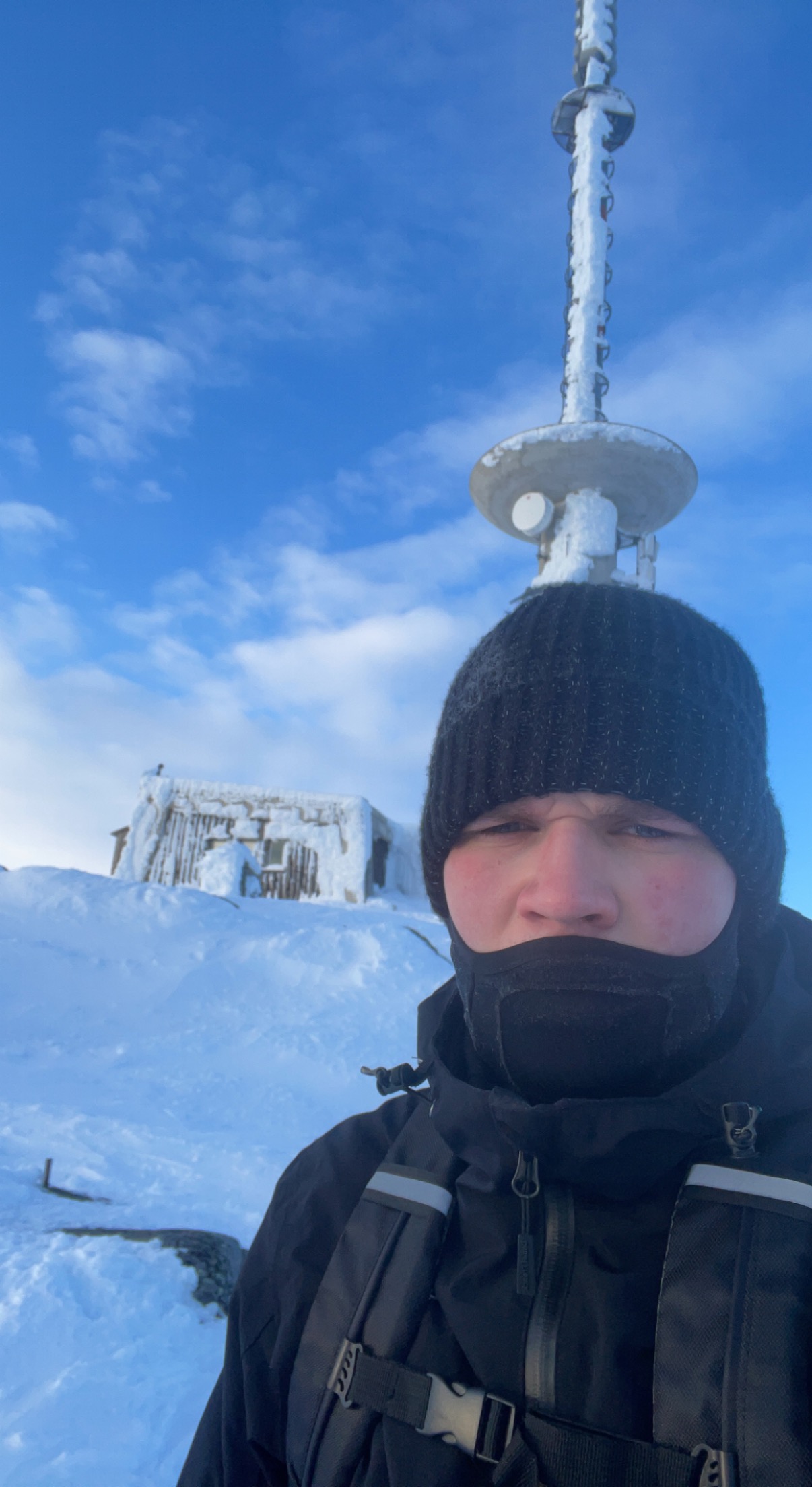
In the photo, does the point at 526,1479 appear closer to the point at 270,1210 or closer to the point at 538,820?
the point at 270,1210

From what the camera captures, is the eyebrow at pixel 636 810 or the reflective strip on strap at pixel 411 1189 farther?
the eyebrow at pixel 636 810

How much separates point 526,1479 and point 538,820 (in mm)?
1057

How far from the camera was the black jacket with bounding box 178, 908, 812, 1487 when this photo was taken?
1271mm

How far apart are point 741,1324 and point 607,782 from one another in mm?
896

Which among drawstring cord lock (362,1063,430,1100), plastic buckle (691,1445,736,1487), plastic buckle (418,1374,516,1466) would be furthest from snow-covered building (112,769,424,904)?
plastic buckle (691,1445,736,1487)

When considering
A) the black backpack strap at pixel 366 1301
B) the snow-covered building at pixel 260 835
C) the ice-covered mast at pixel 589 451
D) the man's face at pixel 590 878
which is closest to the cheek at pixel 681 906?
the man's face at pixel 590 878

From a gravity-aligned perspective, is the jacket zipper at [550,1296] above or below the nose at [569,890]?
below

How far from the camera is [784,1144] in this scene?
131 cm

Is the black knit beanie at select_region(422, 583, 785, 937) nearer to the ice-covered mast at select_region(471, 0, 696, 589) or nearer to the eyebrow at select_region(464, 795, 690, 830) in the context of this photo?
the eyebrow at select_region(464, 795, 690, 830)

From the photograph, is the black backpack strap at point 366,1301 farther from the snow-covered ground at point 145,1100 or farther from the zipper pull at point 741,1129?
the snow-covered ground at point 145,1100

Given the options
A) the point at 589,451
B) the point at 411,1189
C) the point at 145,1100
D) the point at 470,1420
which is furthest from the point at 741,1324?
the point at 589,451

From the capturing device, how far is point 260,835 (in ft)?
64.0

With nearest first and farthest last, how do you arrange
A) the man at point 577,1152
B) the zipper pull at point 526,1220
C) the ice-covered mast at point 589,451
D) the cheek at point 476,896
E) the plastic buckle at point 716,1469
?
1. the plastic buckle at point 716,1469
2. the man at point 577,1152
3. the zipper pull at point 526,1220
4. the cheek at point 476,896
5. the ice-covered mast at point 589,451

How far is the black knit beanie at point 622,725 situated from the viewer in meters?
1.68
